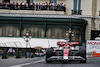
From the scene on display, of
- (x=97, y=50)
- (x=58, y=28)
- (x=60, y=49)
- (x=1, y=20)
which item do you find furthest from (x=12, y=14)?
(x=60, y=49)

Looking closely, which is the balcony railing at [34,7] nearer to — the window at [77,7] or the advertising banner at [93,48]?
the window at [77,7]

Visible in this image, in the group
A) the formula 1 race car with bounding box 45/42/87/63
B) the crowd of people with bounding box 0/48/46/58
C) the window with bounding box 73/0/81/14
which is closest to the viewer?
the formula 1 race car with bounding box 45/42/87/63

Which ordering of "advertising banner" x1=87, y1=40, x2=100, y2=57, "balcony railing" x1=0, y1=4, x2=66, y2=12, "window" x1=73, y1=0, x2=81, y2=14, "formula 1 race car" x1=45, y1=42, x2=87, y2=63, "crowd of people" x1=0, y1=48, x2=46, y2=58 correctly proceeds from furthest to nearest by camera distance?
"window" x1=73, y1=0, x2=81, y2=14 → "balcony railing" x1=0, y1=4, x2=66, y2=12 → "crowd of people" x1=0, y1=48, x2=46, y2=58 → "advertising banner" x1=87, y1=40, x2=100, y2=57 → "formula 1 race car" x1=45, y1=42, x2=87, y2=63

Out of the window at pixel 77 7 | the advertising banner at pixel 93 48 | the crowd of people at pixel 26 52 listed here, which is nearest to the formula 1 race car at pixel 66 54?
the advertising banner at pixel 93 48

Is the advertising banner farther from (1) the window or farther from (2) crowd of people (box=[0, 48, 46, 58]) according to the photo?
(1) the window

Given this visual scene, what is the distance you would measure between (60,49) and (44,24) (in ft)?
70.8

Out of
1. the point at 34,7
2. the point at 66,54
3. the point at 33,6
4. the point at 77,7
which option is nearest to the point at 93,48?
the point at 66,54

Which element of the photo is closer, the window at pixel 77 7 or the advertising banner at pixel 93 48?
the advertising banner at pixel 93 48

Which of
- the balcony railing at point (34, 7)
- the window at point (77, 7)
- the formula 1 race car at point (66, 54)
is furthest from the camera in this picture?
the window at point (77, 7)

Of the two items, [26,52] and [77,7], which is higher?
[77,7]

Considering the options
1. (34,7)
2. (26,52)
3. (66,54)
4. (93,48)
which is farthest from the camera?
(34,7)

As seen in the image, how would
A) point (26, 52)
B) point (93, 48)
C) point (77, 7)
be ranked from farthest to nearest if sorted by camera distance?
point (77, 7) < point (26, 52) < point (93, 48)

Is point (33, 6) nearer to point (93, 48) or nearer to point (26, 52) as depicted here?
point (26, 52)

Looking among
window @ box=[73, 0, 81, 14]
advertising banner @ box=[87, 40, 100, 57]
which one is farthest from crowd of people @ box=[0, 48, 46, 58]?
window @ box=[73, 0, 81, 14]
